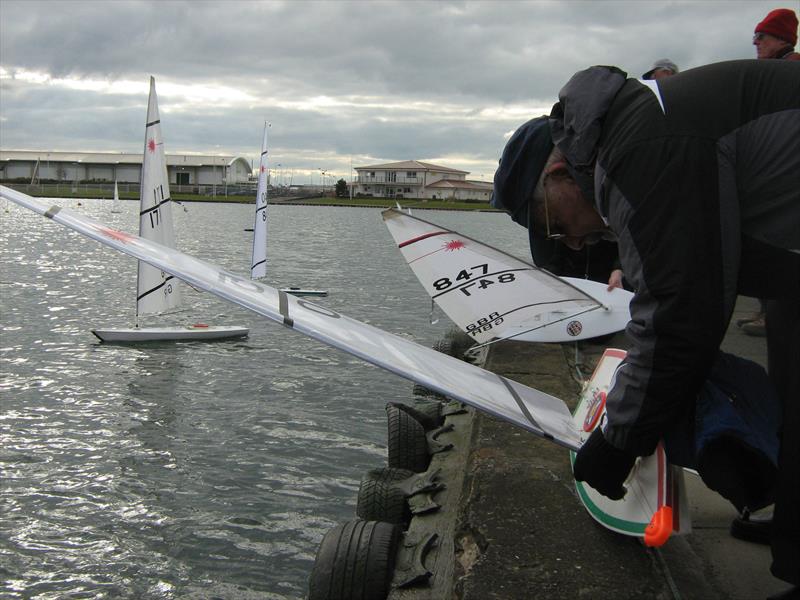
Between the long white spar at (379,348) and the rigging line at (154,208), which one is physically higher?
the rigging line at (154,208)

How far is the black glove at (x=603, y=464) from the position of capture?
7.47 feet

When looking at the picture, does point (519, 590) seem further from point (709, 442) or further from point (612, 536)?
point (709, 442)

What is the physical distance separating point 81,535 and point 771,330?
5603 mm

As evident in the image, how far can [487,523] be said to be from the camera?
11.7 ft

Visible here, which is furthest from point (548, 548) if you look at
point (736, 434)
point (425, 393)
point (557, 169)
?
point (425, 393)

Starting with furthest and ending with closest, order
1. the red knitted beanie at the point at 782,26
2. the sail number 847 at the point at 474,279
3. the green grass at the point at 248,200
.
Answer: the green grass at the point at 248,200
the sail number 847 at the point at 474,279
the red knitted beanie at the point at 782,26

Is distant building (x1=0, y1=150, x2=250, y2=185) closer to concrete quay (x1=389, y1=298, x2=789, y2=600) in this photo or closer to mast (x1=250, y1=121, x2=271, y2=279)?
mast (x1=250, y1=121, x2=271, y2=279)

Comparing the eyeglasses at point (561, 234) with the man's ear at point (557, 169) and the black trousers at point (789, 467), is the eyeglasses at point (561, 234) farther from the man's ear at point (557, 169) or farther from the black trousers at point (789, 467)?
the black trousers at point (789, 467)

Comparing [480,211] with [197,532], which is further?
[480,211]

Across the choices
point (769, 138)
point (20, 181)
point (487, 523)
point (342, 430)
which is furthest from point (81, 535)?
point (20, 181)

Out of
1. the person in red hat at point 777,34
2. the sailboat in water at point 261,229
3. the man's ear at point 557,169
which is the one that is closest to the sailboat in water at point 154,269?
the sailboat in water at point 261,229

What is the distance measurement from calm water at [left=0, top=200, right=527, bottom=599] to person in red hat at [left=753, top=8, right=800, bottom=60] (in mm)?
5065

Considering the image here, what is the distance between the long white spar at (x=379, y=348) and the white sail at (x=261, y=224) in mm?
14916

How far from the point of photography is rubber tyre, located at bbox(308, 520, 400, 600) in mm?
3420
